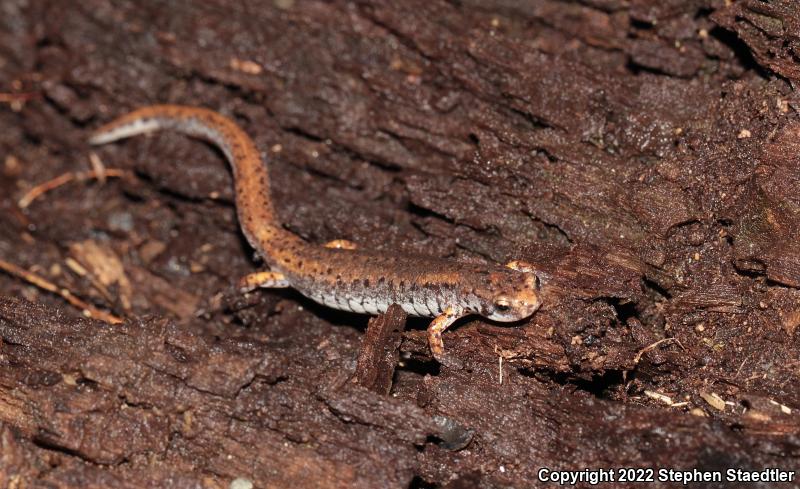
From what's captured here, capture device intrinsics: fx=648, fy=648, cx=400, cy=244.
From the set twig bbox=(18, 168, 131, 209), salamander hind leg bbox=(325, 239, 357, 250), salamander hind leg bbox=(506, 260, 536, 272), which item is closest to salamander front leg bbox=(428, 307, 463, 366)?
salamander hind leg bbox=(506, 260, 536, 272)

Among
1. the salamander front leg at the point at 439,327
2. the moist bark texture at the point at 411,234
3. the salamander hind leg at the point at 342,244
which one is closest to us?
the moist bark texture at the point at 411,234

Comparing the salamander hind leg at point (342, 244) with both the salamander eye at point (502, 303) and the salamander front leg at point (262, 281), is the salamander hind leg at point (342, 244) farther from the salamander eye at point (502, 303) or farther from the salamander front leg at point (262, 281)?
the salamander eye at point (502, 303)

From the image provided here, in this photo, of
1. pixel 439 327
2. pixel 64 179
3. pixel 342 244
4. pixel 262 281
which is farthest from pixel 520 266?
pixel 64 179

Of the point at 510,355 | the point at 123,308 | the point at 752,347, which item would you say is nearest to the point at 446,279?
the point at 510,355

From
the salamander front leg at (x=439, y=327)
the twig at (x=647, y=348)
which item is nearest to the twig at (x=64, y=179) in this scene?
the salamander front leg at (x=439, y=327)

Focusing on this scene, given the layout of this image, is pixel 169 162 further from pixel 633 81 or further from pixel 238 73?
pixel 633 81

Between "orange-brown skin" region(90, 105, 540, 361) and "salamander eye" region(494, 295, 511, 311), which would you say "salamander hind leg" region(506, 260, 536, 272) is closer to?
"orange-brown skin" region(90, 105, 540, 361)
